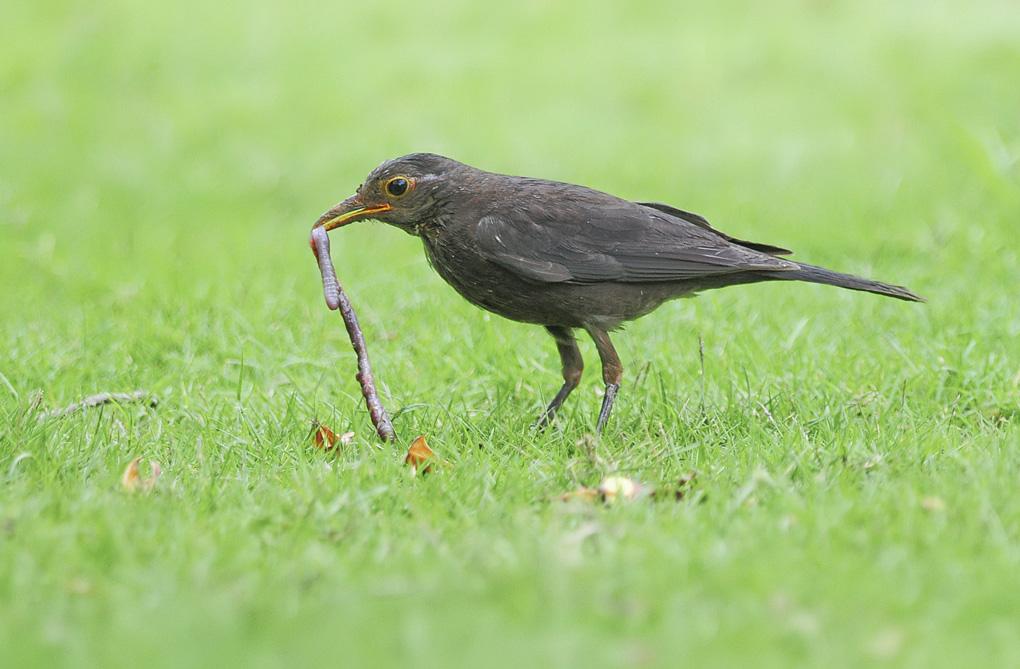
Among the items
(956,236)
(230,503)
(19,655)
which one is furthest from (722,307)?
(19,655)

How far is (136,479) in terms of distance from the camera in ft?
12.9

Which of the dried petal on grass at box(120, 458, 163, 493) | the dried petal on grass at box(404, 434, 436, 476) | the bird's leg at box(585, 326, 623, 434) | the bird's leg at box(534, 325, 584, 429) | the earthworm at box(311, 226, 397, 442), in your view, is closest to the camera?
the dried petal on grass at box(120, 458, 163, 493)

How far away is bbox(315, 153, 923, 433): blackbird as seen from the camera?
15.8 feet

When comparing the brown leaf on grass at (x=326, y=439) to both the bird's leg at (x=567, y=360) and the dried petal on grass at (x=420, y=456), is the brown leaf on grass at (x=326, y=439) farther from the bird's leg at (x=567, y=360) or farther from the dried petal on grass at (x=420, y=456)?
the bird's leg at (x=567, y=360)

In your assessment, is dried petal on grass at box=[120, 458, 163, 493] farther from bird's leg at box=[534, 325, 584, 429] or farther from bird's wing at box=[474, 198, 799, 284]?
bird's leg at box=[534, 325, 584, 429]

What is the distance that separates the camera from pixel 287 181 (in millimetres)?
10477

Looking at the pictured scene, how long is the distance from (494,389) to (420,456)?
3.95 ft

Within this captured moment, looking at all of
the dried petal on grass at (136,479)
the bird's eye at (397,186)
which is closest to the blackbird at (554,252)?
the bird's eye at (397,186)

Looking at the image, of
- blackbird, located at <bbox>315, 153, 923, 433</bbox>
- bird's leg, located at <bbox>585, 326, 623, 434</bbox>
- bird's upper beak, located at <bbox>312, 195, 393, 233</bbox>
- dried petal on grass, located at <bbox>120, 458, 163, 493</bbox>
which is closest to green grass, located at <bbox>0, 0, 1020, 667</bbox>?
dried petal on grass, located at <bbox>120, 458, 163, 493</bbox>

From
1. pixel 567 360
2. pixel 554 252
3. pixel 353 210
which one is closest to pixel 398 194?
pixel 353 210

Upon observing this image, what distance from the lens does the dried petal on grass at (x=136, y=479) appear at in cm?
384

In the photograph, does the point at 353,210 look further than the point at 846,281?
Yes

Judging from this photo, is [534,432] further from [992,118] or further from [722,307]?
[992,118]

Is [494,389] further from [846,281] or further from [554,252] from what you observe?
[846,281]
